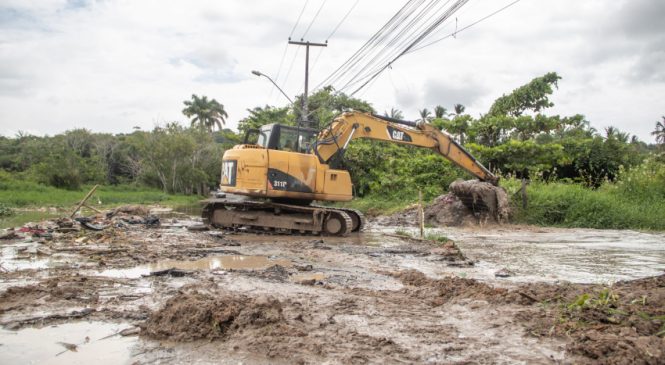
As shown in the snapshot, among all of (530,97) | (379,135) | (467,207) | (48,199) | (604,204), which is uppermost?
(530,97)

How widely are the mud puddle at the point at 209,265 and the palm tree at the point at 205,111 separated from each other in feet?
181

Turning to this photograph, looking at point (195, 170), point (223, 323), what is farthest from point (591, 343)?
point (195, 170)

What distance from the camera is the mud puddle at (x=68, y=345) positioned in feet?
13.3

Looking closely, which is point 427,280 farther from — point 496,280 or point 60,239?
point 60,239

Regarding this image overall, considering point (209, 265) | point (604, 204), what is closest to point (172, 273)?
point (209, 265)

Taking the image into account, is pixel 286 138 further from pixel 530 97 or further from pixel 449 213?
pixel 530 97

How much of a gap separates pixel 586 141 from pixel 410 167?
321 inches

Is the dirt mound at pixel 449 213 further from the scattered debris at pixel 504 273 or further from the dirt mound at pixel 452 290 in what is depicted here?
the dirt mound at pixel 452 290

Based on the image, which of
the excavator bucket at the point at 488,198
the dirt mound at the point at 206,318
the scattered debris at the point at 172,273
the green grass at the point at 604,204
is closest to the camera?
the dirt mound at the point at 206,318

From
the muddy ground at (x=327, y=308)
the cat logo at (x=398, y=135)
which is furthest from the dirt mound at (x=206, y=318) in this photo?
the cat logo at (x=398, y=135)

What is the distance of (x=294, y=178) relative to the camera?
46.1ft

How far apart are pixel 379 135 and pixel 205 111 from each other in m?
52.2

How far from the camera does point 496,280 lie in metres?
7.31

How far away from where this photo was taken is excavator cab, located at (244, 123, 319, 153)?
47.4 ft
